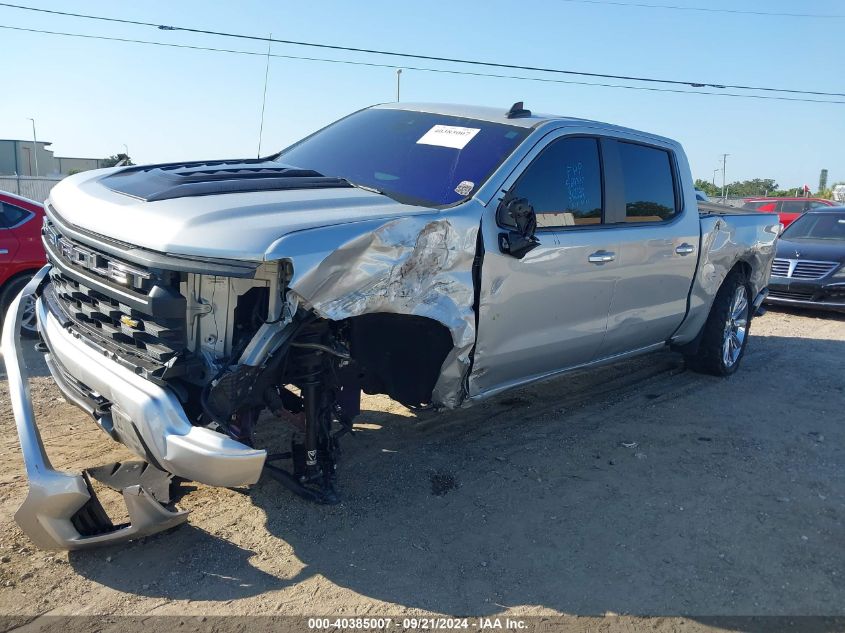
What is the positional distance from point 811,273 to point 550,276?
25.3 ft

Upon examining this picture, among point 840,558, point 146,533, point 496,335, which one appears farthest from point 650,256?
point 146,533

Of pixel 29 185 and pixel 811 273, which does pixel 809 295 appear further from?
pixel 29 185

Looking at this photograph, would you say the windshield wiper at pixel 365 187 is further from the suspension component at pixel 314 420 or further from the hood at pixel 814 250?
the hood at pixel 814 250

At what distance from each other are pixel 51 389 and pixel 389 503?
2968 mm

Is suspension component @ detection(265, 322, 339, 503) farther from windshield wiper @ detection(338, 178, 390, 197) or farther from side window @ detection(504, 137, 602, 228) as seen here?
side window @ detection(504, 137, 602, 228)

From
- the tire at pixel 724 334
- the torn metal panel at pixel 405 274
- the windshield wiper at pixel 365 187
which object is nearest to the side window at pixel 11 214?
the windshield wiper at pixel 365 187

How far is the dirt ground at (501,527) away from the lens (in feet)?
10.3

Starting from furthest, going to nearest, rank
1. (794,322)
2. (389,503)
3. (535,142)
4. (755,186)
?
(755,186), (794,322), (535,142), (389,503)

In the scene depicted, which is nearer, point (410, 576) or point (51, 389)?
point (410, 576)

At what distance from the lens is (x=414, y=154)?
4418 mm

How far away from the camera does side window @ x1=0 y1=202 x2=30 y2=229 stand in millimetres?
7062

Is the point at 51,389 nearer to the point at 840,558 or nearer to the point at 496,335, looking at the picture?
the point at 496,335

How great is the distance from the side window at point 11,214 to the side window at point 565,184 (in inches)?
206

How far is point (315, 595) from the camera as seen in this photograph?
3115 millimetres
